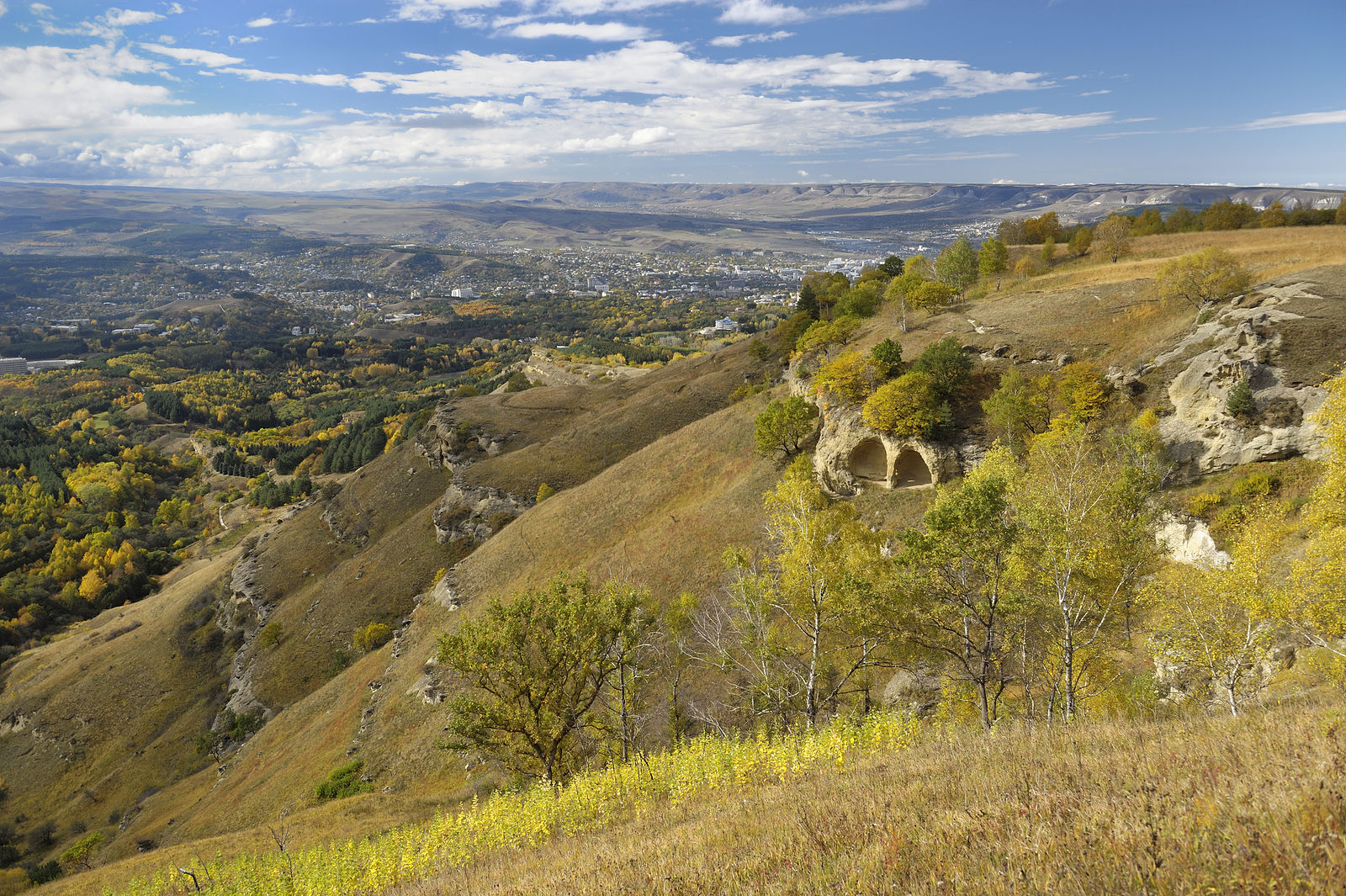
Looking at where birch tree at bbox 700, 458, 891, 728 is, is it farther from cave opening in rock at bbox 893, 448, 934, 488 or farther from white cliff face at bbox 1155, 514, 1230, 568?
cave opening in rock at bbox 893, 448, 934, 488

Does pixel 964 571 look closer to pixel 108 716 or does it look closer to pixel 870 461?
pixel 870 461

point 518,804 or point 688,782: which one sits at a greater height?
point 688,782

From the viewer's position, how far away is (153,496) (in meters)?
165

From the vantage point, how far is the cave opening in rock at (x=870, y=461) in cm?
4600

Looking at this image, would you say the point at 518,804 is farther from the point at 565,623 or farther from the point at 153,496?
the point at 153,496

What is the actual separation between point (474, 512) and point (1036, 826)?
7287 cm

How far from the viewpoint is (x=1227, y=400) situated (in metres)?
31.1

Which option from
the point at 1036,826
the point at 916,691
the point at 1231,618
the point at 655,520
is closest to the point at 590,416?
the point at 655,520

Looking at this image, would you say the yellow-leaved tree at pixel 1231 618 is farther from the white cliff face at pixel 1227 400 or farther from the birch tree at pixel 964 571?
the white cliff face at pixel 1227 400

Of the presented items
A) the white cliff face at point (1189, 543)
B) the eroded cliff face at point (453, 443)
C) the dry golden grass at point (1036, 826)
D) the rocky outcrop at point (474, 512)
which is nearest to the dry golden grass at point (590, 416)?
the rocky outcrop at point (474, 512)

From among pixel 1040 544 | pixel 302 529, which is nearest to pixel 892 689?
pixel 1040 544

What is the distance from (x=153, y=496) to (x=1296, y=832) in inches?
8747

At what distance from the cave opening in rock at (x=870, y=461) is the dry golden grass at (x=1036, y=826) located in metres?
33.5

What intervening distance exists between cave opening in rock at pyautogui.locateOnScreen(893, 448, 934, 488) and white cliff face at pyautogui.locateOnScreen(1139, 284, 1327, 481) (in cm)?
1481
